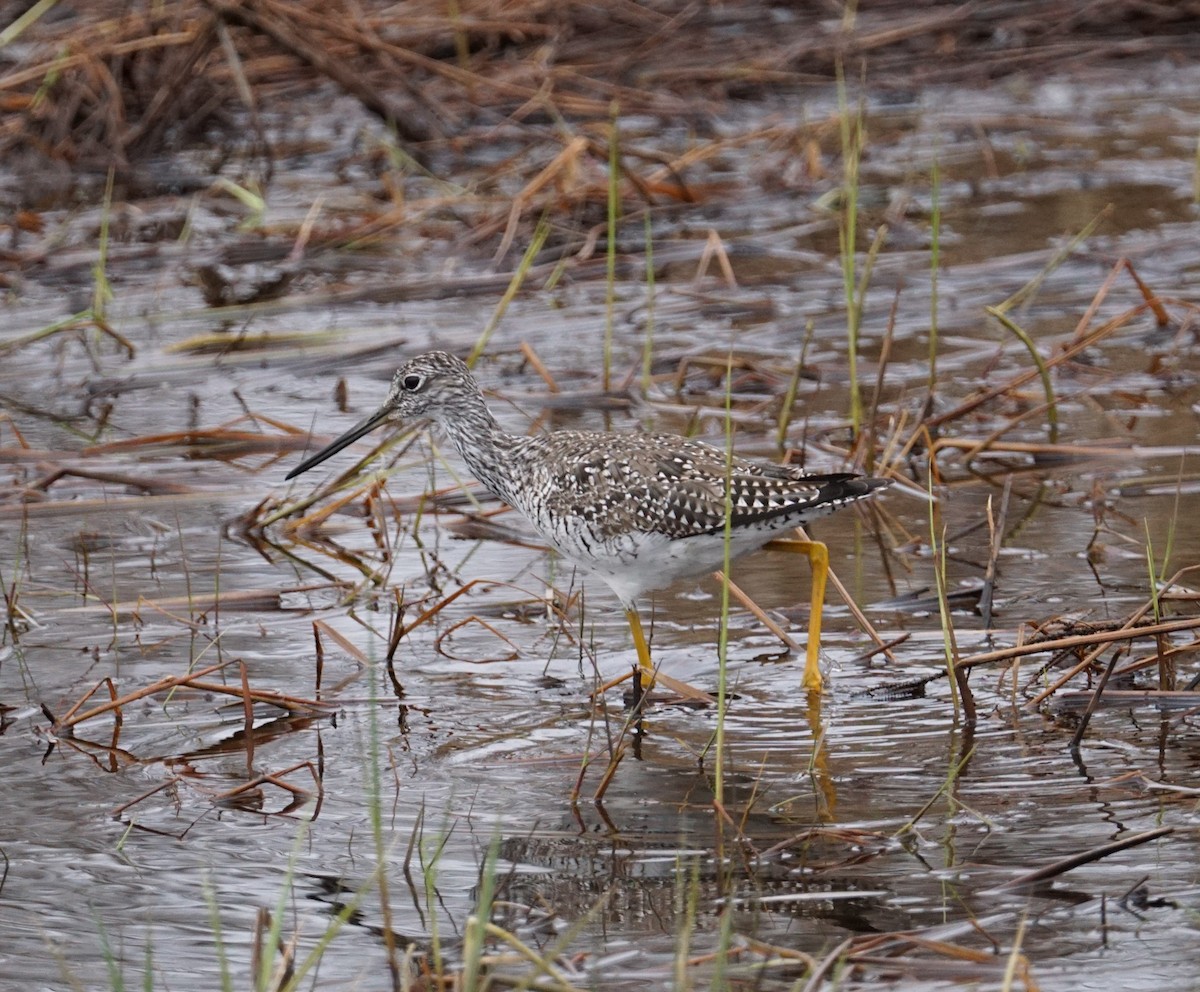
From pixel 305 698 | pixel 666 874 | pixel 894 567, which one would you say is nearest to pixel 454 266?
pixel 894 567

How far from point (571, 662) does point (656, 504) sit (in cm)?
71

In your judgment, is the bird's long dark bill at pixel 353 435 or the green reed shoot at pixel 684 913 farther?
the bird's long dark bill at pixel 353 435

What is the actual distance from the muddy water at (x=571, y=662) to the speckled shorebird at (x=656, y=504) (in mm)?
258

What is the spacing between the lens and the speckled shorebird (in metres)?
5.70

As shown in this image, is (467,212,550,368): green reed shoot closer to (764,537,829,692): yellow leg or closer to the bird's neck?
the bird's neck

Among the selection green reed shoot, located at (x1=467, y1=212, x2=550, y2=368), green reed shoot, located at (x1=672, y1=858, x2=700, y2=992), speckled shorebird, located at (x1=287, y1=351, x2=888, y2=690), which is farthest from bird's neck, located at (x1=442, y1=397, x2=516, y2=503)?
green reed shoot, located at (x1=672, y1=858, x2=700, y2=992)

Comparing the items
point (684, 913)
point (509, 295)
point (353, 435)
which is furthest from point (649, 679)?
point (509, 295)

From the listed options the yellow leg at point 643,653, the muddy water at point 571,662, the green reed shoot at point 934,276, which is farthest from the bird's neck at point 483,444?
the green reed shoot at point 934,276

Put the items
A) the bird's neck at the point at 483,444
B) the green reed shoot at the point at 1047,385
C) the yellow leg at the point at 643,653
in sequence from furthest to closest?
1. the green reed shoot at the point at 1047,385
2. the bird's neck at the point at 483,444
3. the yellow leg at the point at 643,653

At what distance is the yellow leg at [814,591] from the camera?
570 centimetres

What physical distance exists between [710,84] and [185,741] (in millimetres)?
11130

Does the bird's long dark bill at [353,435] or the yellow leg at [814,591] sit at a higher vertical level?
the bird's long dark bill at [353,435]

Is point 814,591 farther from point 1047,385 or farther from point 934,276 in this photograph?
point 1047,385

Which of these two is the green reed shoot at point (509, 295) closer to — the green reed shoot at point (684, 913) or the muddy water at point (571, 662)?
the muddy water at point (571, 662)
